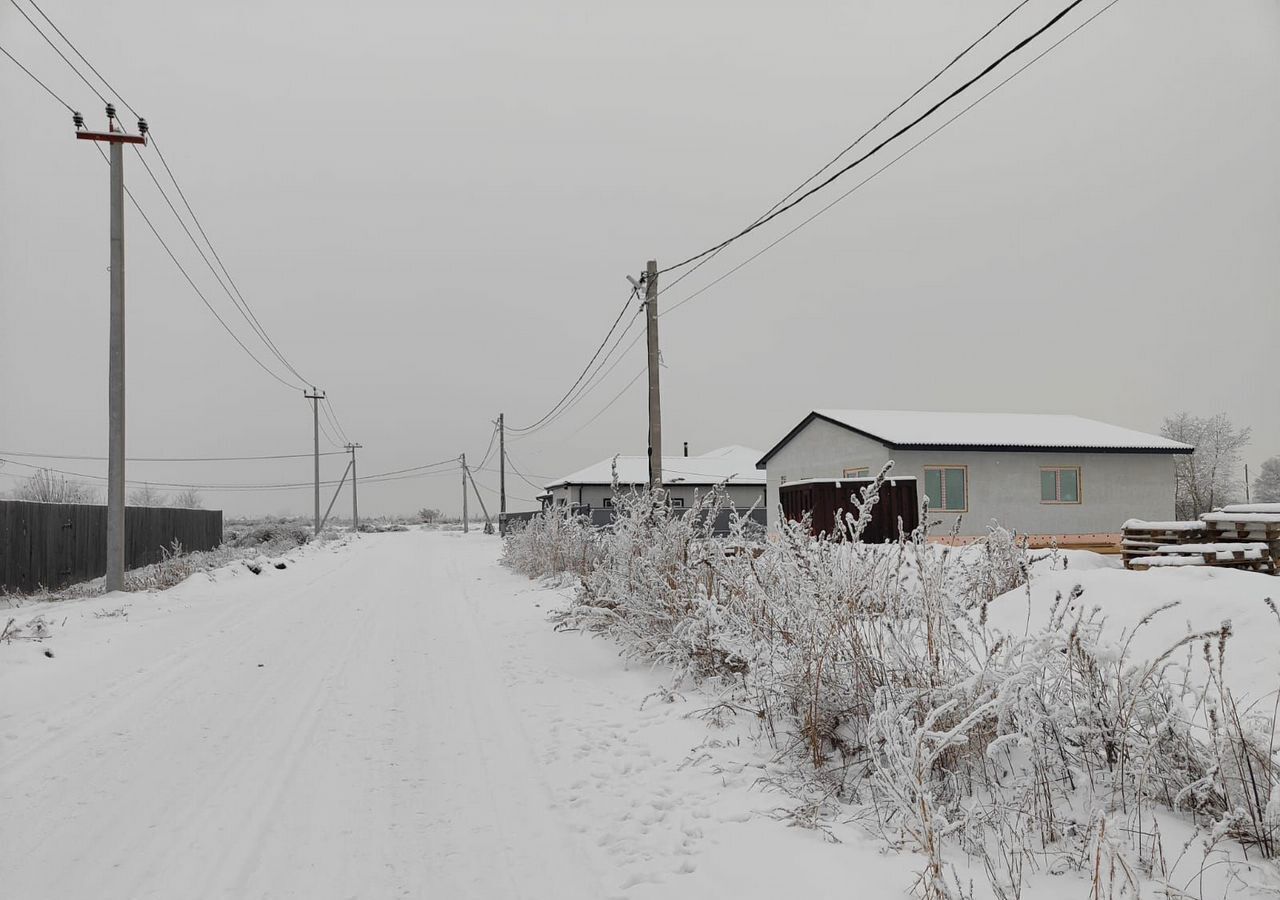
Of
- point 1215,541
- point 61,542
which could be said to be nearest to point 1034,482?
point 1215,541

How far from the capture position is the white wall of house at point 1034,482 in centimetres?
2227

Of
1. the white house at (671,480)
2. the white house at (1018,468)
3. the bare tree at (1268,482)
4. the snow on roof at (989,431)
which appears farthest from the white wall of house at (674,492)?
the bare tree at (1268,482)

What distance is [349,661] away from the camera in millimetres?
7414

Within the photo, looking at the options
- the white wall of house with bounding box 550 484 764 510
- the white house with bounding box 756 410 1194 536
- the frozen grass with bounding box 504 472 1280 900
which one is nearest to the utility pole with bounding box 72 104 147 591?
the frozen grass with bounding box 504 472 1280 900

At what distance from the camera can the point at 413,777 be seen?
4.21 m

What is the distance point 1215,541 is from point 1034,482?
13933mm

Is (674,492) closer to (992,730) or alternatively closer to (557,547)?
(557,547)

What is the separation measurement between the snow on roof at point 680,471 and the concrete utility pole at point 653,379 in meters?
23.1

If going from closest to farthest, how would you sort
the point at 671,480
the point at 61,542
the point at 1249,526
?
the point at 1249,526 < the point at 61,542 < the point at 671,480

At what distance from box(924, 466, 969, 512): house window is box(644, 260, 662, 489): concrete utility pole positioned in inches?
489

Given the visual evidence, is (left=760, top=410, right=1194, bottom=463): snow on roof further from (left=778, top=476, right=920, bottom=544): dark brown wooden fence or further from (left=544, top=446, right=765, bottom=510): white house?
(left=544, top=446, right=765, bottom=510): white house

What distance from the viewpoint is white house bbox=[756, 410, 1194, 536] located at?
2214 centimetres

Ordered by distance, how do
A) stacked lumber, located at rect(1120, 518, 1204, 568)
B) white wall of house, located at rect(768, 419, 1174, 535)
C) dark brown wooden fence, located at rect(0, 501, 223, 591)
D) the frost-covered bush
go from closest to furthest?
stacked lumber, located at rect(1120, 518, 1204, 568) < dark brown wooden fence, located at rect(0, 501, 223, 591) < white wall of house, located at rect(768, 419, 1174, 535) < the frost-covered bush

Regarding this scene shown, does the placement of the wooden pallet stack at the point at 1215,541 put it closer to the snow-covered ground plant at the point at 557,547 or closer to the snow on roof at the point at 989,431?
the snow-covered ground plant at the point at 557,547
